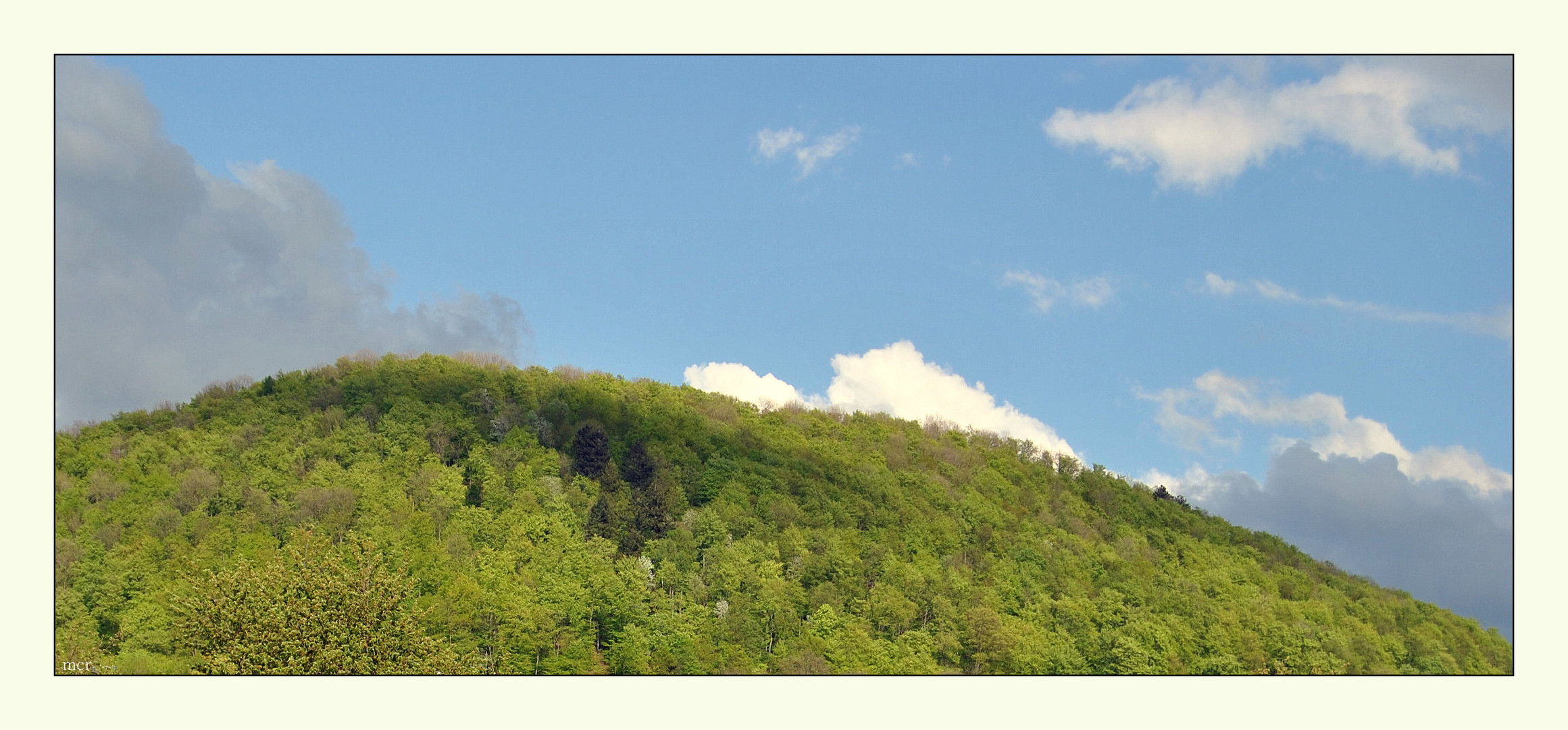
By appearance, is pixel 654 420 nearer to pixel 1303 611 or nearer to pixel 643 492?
pixel 643 492

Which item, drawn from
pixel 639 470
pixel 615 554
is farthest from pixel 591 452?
pixel 615 554

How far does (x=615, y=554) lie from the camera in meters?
67.4

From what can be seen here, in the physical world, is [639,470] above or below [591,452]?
below

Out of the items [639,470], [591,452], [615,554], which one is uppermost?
[591,452]

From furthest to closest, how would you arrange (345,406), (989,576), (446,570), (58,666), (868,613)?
(345,406), (989,576), (868,613), (446,570), (58,666)

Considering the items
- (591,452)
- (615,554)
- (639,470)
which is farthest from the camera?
(591,452)

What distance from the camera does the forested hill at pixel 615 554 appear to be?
52.3 meters

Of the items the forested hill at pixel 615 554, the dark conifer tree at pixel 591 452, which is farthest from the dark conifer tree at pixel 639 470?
the dark conifer tree at pixel 591 452

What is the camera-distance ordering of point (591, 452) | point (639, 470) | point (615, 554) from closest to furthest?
1. point (615, 554)
2. point (639, 470)
3. point (591, 452)

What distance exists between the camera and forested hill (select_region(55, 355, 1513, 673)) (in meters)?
52.3

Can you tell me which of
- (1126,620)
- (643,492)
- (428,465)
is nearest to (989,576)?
(1126,620)

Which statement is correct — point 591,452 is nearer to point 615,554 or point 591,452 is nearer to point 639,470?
point 639,470

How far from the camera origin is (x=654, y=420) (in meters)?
84.8

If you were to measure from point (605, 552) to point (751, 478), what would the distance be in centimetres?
1444
